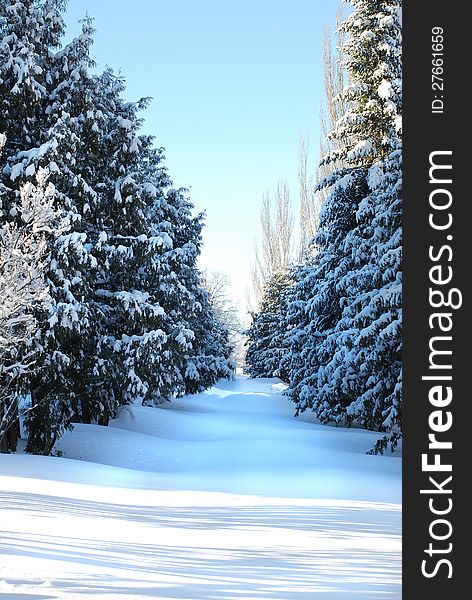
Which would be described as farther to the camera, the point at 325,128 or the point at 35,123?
the point at 325,128

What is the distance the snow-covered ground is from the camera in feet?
14.9

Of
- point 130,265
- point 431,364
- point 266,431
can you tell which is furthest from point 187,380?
point 431,364

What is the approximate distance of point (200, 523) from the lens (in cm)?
694

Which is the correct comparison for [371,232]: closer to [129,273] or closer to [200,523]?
[129,273]

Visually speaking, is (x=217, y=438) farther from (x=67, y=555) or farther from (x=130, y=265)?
(x=67, y=555)

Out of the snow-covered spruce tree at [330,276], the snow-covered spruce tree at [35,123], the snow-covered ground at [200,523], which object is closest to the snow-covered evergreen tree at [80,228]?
the snow-covered spruce tree at [35,123]

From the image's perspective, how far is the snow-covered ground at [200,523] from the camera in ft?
14.9

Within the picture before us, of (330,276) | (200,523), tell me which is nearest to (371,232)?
(330,276)

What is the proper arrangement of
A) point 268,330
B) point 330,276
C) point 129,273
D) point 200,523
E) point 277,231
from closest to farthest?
1. point 200,523
2. point 330,276
3. point 129,273
4. point 268,330
5. point 277,231

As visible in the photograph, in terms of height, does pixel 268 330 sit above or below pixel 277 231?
below

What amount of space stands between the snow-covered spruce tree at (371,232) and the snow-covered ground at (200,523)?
61.2 inches

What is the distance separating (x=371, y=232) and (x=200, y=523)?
800 centimetres

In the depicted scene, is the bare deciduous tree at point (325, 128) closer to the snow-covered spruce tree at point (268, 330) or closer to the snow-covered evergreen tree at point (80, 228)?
the snow-covered spruce tree at point (268, 330)

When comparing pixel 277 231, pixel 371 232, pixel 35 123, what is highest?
pixel 277 231
